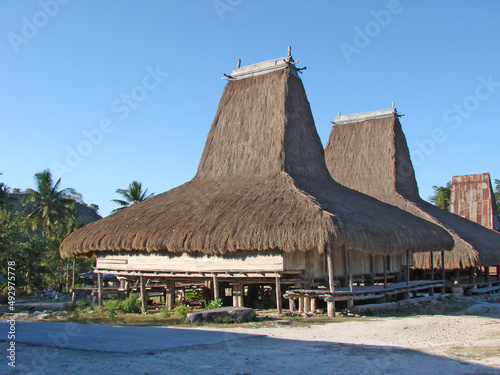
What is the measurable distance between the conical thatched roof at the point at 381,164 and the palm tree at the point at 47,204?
17371mm

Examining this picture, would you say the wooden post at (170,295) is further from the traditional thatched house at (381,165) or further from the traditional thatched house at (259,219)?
the traditional thatched house at (381,165)

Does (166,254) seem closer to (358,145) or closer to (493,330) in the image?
(493,330)

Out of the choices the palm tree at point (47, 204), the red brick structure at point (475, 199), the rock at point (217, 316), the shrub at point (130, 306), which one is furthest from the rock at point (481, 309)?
the palm tree at point (47, 204)

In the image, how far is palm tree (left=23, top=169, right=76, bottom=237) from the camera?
32.1 metres

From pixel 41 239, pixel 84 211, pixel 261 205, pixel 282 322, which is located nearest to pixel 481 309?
pixel 261 205

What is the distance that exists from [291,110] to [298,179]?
3.37 m

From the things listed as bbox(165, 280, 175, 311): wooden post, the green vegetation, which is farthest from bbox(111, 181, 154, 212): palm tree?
bbox(165, 280, 175, 311): wooden post

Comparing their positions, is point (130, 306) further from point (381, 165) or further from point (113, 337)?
point (381, 165)

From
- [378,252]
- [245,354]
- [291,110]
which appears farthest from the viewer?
[291,110]

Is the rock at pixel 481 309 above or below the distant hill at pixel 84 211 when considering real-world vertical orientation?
below

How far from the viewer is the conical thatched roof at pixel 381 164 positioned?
23141mm

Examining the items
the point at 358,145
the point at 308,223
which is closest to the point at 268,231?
the point at 308,223

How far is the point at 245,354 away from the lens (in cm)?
750

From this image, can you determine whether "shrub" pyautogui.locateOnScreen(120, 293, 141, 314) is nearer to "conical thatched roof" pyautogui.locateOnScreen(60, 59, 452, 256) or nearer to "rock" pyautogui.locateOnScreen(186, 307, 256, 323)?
"conical thatched roof" pyautogui.locateOnScreen(60, 59, 452, 256)
